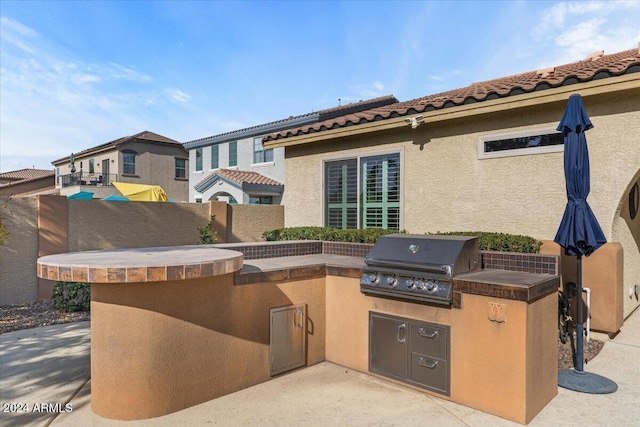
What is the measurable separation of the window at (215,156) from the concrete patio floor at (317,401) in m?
17.6

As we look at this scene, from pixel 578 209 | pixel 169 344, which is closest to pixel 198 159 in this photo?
pixel 169 344

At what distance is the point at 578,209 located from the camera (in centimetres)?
512

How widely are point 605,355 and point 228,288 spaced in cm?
608

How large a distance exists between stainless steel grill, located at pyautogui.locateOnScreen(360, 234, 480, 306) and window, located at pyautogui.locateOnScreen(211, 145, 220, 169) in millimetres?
18902

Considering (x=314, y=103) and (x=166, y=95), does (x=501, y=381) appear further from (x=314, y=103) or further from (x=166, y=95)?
(x=314, y=103)

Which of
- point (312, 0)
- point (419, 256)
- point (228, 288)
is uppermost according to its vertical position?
point (312, 0)

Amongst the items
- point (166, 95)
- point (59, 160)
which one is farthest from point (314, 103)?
point (59, 160)

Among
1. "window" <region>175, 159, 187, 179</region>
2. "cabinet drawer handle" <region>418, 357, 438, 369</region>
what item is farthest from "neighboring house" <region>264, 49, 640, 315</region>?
"window" <region>175, 159, 187, 179</region>

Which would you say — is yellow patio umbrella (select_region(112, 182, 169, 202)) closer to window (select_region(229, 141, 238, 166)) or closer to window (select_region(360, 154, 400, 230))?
window (select_region(229, 141, 238, 166))

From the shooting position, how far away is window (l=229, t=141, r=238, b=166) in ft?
70.2

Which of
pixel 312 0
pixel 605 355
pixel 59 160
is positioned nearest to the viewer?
pixel 605 355

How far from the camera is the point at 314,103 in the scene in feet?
78.1

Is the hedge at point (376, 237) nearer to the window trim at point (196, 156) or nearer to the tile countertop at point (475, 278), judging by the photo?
the tile countertop at point (475, 278)

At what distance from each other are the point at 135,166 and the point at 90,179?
184 inches
